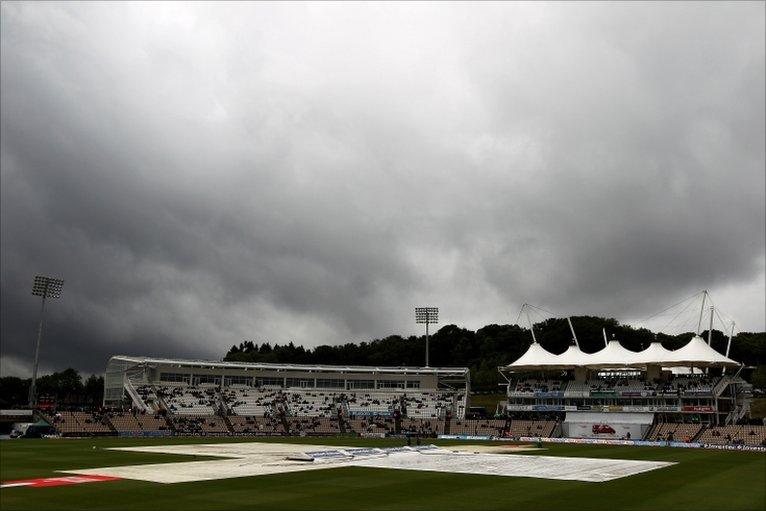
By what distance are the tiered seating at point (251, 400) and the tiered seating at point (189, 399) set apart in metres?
2.49

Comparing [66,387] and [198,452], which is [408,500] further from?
[66,387]

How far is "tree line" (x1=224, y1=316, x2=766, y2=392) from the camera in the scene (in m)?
153

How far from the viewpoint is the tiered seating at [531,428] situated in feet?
281

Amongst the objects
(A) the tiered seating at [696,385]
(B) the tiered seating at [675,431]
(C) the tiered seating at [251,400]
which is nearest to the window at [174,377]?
(C) the tiered seating at [251,400]

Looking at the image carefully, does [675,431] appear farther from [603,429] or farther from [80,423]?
[80,423]

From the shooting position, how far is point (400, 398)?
355 ft

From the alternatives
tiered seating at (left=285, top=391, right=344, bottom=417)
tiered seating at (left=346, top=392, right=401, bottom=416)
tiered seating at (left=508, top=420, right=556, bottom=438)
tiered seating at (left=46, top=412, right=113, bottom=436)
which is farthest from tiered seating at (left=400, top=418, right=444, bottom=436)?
tiered seating at (left=46, top=412, right=113, bottom=436)

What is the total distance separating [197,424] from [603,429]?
180 feet

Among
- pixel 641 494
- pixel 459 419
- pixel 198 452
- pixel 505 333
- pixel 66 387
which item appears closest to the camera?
pixel 641 494

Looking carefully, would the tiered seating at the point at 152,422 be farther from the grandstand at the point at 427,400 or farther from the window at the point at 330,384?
the window at the point at 330,384

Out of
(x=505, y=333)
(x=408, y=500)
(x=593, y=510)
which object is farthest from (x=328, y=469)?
(x=505, y=333)

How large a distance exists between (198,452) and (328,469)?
16585 mm

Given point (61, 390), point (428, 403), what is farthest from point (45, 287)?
point (61, 390)

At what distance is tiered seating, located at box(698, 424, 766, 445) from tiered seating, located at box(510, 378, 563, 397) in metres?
24.3
